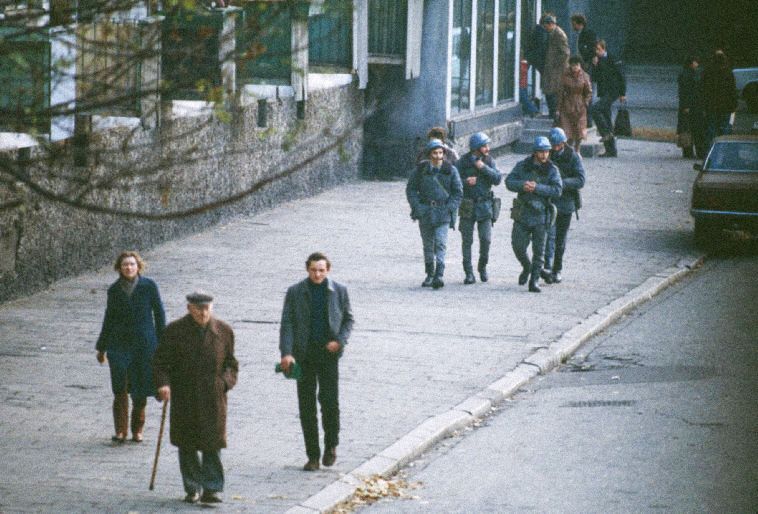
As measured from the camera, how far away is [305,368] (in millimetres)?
11039

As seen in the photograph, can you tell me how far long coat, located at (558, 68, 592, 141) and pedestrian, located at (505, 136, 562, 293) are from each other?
12.2 m

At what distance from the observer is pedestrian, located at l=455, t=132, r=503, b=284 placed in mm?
18953

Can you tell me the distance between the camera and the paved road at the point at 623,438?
1052 centimetres

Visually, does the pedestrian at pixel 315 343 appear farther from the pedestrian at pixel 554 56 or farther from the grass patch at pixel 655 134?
the grass patch at pixel 655 134

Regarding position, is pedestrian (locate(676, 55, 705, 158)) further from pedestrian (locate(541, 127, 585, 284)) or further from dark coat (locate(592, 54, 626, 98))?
pedestrian (locate(541, 127, 585, 284))

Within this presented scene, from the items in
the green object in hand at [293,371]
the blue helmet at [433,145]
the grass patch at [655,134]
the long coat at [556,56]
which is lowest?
the grass patch at [655,134]

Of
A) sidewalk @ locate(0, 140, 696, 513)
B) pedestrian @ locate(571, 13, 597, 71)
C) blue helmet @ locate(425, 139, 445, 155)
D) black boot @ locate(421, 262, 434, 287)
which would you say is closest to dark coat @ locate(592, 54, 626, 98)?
A: pedestrian @ locate(571, 13, 597, 71)

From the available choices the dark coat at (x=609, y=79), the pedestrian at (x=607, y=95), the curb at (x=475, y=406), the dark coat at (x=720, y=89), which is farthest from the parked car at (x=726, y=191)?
the dark coat at (x=609, y=79)

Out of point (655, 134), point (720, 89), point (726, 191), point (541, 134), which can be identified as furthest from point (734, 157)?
point (655, 134)

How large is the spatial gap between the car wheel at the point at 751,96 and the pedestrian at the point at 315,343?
20.5 metres

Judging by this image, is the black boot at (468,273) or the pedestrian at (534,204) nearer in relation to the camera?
the pedestrian at (534,204)

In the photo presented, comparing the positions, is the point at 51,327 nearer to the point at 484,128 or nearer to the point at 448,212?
the point at 448,212

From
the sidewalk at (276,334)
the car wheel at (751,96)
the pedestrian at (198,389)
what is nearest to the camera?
the pedestrian at (198,389)

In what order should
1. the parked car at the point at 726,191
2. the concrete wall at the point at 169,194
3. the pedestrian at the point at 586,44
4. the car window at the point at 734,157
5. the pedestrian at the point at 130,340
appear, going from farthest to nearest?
the pedestrian at the point at 586,44
the car window at the point at 734,157
the parked car at the point at 726,191
the concrete wall at the point at 169,194
the pedestrian at the point at 130,340
